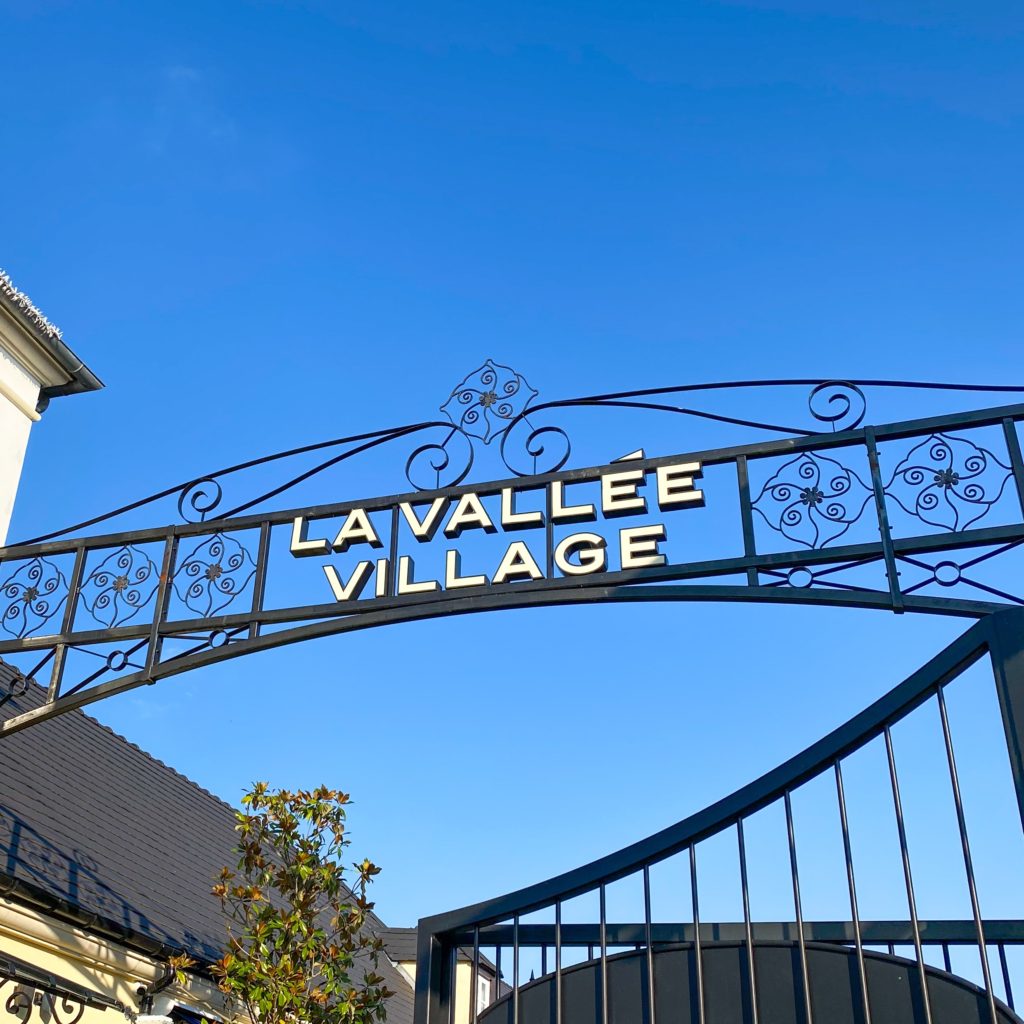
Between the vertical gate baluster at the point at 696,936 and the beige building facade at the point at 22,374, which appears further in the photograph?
the beige building facade at the point at 22,374

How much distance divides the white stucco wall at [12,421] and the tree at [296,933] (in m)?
3.07

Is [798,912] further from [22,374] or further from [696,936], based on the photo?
[22,374]

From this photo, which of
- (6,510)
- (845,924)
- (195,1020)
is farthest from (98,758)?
(845,924)

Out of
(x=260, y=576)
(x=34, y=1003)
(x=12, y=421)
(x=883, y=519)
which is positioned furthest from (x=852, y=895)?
(x=12, y=421)

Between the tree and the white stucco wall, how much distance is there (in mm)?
3068

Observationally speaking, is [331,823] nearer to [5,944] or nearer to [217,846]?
[5,944]

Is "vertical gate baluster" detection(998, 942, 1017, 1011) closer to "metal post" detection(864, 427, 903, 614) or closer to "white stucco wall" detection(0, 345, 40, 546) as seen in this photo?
"metal post" detection(864, 427, 903, 614)

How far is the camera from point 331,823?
27.8 ft

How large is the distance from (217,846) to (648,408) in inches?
441

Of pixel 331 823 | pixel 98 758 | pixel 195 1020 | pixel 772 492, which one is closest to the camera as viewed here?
pixel 772 492

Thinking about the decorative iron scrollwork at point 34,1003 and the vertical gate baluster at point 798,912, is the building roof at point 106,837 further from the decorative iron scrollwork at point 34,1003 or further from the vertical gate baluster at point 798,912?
the vertical gate baluster at point 798,912

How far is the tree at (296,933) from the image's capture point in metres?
7.72

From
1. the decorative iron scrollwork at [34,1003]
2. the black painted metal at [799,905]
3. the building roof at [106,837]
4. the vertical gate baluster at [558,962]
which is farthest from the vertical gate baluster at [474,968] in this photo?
the building roof at [106,837]

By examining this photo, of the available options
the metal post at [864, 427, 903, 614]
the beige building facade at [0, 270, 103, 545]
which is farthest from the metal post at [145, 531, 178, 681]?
the metal post at [864, 427, 903, 614]
